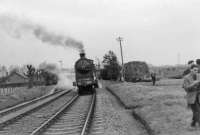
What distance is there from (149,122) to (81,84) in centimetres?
2274

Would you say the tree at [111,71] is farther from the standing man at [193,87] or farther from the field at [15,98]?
the standing man at [193,87]

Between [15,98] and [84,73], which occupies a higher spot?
[84,73]

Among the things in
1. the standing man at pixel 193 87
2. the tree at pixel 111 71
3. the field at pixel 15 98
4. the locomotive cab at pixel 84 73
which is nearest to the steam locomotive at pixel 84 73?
the locomotive cab at pixel 84 73

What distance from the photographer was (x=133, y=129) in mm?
13125

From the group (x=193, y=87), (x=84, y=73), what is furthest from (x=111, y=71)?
(x=193, y=87)

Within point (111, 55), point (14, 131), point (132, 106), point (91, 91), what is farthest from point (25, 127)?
point (111, 55)

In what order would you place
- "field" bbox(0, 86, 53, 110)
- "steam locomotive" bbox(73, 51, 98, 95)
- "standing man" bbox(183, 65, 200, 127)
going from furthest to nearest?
"steam locomotive" bbox(73, 51, 98, 95) < "field" bbox(0, 86, 53, 110) < "standing man" bbox(183, 65, 200, 127)

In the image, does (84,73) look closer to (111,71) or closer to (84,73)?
(84,73)

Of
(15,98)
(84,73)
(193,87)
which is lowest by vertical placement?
(15,98)

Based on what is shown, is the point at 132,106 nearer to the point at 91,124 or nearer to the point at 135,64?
the point at 91,124

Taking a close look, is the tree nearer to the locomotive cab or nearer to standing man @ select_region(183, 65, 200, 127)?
the locomotive cab

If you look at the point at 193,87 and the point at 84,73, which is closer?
the point at 193,87

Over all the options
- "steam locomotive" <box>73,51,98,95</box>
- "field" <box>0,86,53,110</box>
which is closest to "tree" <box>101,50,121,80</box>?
"field" <box>0,86,53,110</box>

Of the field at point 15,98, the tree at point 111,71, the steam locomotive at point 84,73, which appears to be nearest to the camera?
the field at point 15,98
